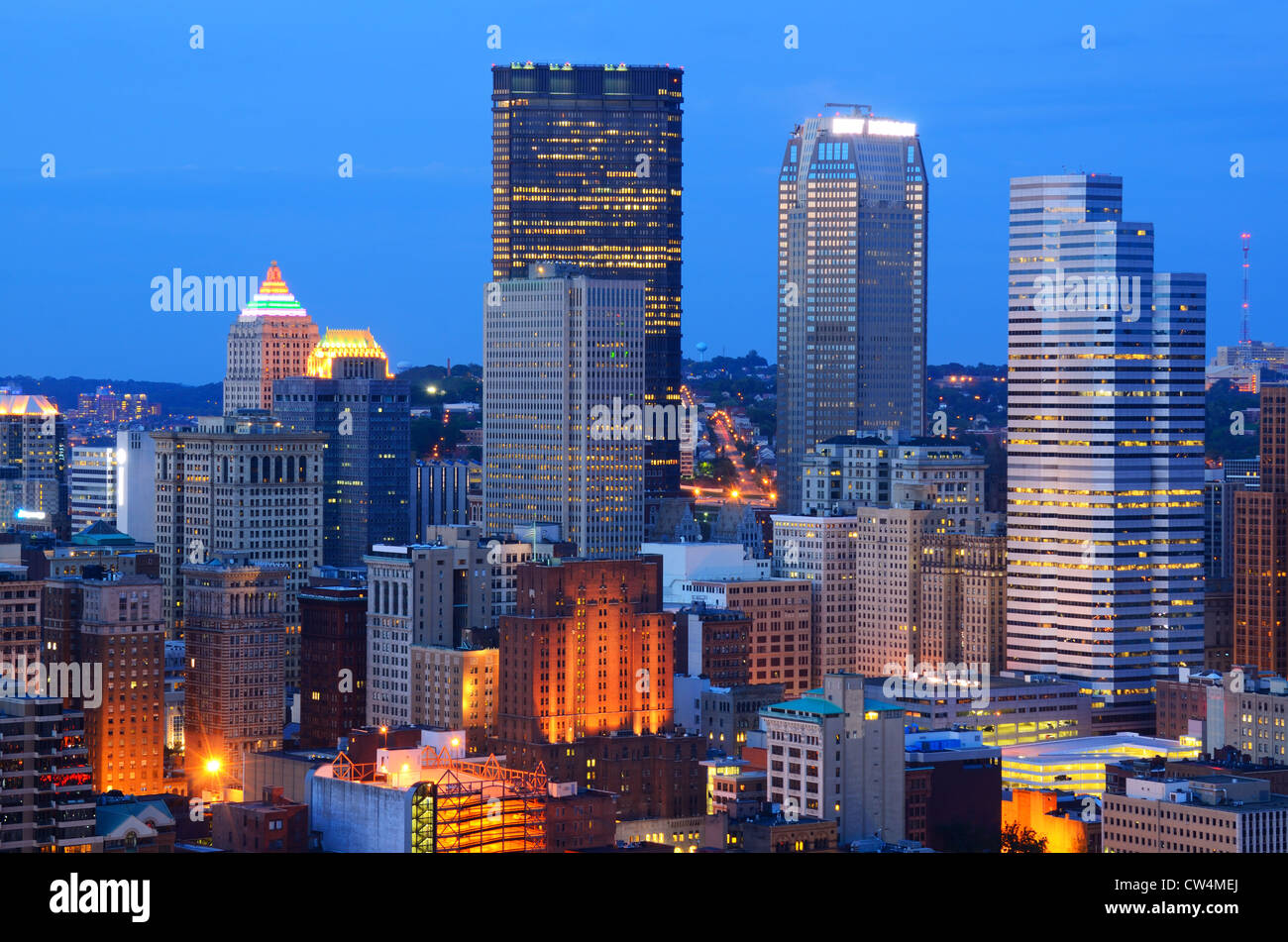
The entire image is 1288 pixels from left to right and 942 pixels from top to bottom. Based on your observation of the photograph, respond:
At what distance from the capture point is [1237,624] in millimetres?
131000

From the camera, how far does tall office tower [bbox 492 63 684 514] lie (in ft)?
623

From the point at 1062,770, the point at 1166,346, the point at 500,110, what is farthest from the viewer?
the point at 500,110

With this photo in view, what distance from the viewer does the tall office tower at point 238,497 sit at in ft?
476

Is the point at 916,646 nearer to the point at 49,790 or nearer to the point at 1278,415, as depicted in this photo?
the point at 1278,415

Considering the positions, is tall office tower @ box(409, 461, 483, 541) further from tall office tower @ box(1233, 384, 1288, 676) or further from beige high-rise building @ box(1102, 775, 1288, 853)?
beige high-rise building @ box(1102, 775, 1288, 853)

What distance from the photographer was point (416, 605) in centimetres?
11612

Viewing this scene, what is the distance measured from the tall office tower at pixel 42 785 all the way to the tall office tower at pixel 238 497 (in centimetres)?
5802

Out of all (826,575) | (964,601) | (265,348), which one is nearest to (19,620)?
(826,575)

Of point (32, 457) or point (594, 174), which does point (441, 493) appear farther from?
point (32, 457)

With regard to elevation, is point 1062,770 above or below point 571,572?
below

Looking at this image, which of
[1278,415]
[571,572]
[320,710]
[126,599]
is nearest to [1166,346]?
[1278,415]

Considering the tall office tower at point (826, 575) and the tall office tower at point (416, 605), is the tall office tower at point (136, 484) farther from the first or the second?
the tall office tower at point (826, 575)

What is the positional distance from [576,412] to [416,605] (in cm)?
3582

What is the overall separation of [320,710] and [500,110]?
86.0m
